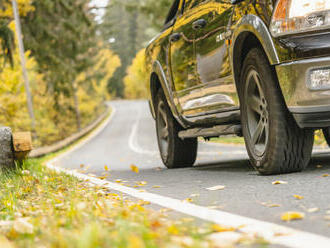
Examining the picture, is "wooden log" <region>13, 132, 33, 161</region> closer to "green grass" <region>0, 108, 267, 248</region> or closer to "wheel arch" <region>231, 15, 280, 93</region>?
"green grass" <region>0, 108, 267, 248</region>

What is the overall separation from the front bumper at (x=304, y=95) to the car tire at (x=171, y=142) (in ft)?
10.1

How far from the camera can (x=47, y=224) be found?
10.8 feet

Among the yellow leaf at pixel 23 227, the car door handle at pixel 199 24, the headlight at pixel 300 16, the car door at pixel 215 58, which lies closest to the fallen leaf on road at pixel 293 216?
the yellow leaf at pixel 23 227

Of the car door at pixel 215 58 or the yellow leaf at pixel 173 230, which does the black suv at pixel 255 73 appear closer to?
the car door at pixel 215 58

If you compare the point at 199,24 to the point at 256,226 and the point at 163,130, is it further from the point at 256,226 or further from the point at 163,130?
the point at 256,226

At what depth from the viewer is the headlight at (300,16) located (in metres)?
4.33

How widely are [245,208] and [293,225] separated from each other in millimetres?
675

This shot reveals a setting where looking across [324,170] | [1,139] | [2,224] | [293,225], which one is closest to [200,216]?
[293,225]

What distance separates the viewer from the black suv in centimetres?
439

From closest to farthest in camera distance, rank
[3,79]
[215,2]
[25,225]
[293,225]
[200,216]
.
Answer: [293,225] → [25,225] → [200,216] → [215,2] → [3,79]

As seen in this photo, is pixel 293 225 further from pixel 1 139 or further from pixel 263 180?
pixel 1 139

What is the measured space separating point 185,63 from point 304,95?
230 centimetres

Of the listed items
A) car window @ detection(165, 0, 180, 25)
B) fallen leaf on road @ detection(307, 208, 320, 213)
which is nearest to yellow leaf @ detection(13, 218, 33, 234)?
fallen leaf on road @ detection(307, 208, 320, 213)

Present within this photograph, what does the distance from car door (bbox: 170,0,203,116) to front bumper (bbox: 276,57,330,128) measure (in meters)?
1.73
